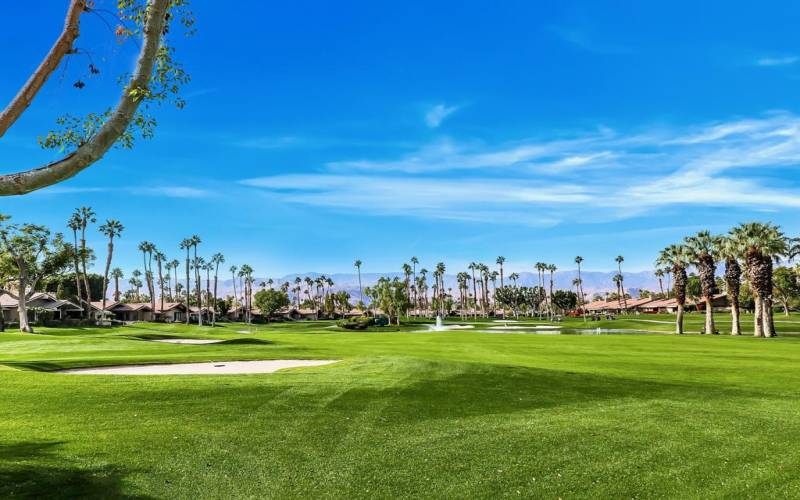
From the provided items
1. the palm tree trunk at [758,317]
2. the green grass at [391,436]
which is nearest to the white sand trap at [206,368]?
the green grass at [391,436]

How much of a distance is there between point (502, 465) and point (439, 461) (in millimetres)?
1134

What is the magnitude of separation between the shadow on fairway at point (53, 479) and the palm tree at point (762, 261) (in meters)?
70.7

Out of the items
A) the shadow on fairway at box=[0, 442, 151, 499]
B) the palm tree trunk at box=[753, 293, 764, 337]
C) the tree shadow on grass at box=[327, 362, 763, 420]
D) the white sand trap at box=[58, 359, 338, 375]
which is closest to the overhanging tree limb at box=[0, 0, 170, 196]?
the shadow on fairway at box=[0, 442, 151, 499]

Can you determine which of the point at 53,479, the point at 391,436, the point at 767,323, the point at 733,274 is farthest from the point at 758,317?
the point at 53,479

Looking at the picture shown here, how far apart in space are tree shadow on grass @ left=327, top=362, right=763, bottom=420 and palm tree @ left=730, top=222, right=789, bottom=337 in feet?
179

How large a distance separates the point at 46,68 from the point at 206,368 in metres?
18.2

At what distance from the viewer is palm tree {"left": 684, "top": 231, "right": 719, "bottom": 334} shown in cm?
6897

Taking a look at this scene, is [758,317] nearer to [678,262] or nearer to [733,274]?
[733,274]

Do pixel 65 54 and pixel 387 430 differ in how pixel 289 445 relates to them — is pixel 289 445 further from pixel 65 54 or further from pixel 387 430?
pixel 65 54

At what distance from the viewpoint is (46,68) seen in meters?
7.34

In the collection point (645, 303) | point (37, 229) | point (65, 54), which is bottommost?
point (645, 303)

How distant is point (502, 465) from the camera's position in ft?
30.6

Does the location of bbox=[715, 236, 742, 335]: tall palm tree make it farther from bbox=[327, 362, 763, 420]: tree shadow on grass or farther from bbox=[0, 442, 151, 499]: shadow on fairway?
bbox=[0, 442, 151, 499]: shadow on fairway

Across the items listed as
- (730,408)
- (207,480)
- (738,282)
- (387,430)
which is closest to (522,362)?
(730,408)
